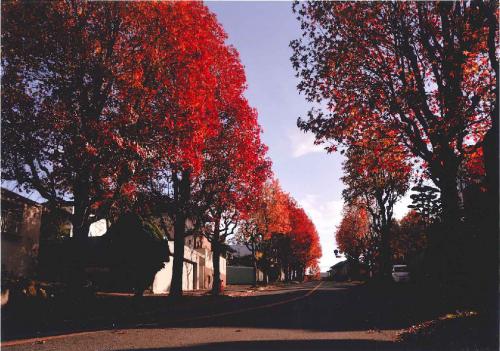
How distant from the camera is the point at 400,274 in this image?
129 ft

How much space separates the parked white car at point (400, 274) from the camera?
3866 centimetres

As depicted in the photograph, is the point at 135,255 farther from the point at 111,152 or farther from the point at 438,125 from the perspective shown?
the point at 438,125

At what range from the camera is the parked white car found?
38656 mm

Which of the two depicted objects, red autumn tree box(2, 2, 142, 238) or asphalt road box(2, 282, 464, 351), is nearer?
asphalt road box(2, 282, 464, 351)

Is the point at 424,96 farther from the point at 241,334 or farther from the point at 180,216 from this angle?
the point at 180,216

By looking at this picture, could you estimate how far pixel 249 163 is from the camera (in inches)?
958

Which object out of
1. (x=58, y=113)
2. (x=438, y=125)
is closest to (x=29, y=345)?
(x=58, y=113)

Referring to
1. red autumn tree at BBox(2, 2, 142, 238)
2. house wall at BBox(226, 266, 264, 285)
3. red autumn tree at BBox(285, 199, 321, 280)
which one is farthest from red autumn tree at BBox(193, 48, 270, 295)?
house wall at BBox(226, 266, 264, 285)

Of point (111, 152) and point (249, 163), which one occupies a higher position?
point (249, 163)

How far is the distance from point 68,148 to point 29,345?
6.99m

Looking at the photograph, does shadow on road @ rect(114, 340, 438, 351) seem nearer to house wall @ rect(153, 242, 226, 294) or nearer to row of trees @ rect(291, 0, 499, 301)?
row of trees @ rect(291, 0, 499, 301)

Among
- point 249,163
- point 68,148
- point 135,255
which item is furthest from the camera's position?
point 249,163

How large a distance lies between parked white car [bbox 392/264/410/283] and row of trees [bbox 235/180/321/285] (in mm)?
14609

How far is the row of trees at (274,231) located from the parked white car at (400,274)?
14609 mm
